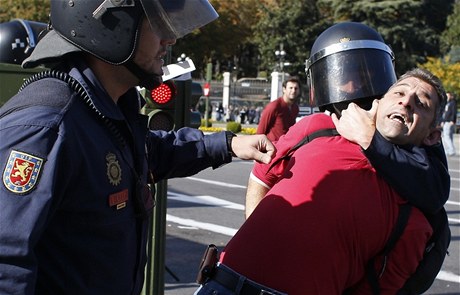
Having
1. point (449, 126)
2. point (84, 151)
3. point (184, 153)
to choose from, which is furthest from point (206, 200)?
point (449, 126)

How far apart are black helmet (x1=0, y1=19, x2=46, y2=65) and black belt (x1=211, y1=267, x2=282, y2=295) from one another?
11.5ft

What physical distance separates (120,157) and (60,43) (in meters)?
0.37

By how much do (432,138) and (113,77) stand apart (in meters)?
1.11

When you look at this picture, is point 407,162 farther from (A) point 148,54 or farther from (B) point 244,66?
(B) point 244,66

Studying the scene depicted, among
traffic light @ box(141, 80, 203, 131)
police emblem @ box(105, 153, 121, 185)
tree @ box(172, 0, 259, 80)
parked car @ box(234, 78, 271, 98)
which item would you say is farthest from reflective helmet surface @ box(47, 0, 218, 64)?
tree @ box(172, 0, 259, 80)

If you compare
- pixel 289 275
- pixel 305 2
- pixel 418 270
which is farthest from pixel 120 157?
pixel 305 2

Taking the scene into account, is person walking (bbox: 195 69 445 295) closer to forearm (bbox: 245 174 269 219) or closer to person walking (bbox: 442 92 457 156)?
forearm (bbox: 245 174 269 219)

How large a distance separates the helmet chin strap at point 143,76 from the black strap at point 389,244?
2.87 feet

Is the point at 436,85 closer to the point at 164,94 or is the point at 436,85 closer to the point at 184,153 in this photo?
the point at 184,153

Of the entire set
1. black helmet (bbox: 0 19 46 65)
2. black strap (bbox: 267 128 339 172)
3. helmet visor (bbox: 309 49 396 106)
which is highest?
black helmet (bbox: 0 19 46 65)

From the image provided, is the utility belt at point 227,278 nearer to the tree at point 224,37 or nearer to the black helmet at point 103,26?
the black helmet at point 103,26

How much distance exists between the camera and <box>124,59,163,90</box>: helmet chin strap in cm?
192

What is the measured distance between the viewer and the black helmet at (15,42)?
205 inches

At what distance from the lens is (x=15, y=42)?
525 centimetres
